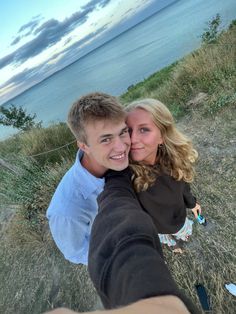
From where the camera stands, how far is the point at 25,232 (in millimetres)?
4000

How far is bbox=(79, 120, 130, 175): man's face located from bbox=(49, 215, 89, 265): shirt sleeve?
39 cm

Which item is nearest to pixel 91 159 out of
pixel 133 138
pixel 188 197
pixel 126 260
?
pixel 133 138

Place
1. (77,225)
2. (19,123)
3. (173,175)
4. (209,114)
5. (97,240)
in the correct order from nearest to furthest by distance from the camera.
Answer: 1. (97,240)
2. (77,225)
3. (173,175)
4. (209,114)
5. (19,123)

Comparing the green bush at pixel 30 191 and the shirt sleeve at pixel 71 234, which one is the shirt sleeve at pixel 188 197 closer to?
the shirt sleeve at pixel 71 234

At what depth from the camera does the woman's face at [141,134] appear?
6.36ft

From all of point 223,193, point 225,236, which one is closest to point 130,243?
point 225,236

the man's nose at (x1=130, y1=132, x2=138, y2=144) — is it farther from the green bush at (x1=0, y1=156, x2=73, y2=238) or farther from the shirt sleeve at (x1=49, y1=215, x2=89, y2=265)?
the green bush at (x1=0, y1=156, x2=73, y2=238)

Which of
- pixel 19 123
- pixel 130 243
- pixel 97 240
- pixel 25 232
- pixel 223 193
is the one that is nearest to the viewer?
pixel 130 243

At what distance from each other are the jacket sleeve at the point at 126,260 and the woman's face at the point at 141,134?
0.65 meters

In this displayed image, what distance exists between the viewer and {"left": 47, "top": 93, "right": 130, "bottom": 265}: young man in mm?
1862

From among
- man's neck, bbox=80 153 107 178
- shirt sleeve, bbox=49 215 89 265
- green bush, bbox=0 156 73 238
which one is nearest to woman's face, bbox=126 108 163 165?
man's neck, bbox=80 153 107 178

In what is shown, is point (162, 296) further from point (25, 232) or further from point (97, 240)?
point (25, 232)

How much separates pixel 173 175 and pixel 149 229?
3.31 feet

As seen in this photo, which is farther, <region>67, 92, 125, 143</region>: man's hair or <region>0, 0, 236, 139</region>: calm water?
<region>0, 0, 236, 139</region>: calm water
